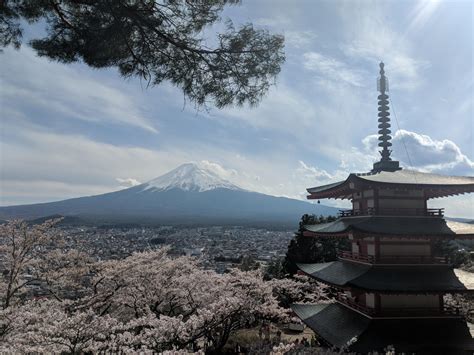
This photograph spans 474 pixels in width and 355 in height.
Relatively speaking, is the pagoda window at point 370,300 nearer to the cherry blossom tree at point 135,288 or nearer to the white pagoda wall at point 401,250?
the white pagoda wall at point 401,250

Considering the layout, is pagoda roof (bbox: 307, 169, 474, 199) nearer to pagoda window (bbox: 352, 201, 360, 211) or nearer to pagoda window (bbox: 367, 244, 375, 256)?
pagoda window (bbox: 352, 201, 360, 211)

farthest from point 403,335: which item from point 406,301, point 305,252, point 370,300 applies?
point 305,252

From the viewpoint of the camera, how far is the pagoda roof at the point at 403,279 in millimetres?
10258

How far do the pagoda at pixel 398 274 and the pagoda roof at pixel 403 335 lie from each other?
21 millimetres

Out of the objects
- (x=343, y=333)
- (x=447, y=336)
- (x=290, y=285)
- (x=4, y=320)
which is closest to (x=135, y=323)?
(x=4, y=320)

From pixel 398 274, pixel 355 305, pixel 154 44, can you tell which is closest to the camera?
pixel 154 44

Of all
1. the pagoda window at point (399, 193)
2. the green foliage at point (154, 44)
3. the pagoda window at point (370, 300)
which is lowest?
the pagoda window at point (370, 300)

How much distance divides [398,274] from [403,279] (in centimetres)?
25

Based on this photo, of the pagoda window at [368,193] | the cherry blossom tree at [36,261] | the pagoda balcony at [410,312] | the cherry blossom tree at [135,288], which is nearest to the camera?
the pagoda balcony at [410,312]

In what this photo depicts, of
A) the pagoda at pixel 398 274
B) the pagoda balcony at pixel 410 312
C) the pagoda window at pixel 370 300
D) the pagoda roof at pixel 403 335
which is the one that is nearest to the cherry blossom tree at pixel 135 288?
the pagoda at pixel 398 274

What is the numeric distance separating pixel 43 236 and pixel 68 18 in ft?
33.7

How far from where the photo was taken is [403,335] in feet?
33.3

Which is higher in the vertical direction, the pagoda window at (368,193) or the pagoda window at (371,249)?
the pagoda window at (368,193)

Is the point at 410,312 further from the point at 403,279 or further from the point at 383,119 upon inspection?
the point at 383,119
